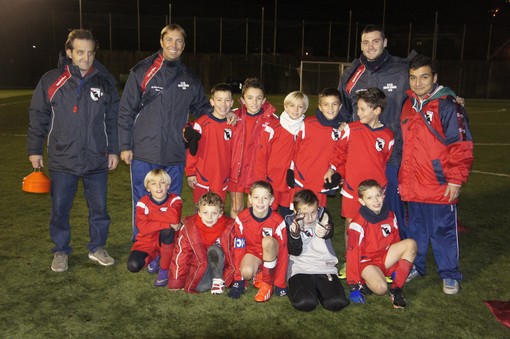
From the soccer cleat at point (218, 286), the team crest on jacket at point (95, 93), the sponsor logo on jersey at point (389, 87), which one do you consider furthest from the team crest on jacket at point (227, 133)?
the sponsor logo on jersey at point (389, 87)

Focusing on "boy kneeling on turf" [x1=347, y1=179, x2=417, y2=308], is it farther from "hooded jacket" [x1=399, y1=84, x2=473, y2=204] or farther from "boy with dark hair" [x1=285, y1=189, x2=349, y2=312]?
"hooded jacket" [x1=399, y1=84, x2=473, y2=204]

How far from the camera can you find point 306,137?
509 centimetres

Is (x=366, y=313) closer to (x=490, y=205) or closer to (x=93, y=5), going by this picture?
(x=490, y=205)

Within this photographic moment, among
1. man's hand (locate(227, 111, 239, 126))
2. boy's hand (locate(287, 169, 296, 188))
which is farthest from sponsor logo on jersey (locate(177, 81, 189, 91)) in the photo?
boy's hand (locate(287, 169, 296, 188))

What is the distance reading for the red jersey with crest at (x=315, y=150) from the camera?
5.04 meters

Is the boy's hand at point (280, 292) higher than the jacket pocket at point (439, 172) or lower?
lower

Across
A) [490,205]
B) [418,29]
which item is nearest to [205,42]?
[418,29]

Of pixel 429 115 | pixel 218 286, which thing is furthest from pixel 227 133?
pixel 429 115

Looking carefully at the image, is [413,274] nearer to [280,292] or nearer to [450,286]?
[450,286]

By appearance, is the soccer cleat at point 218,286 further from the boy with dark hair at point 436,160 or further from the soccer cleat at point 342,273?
the boy with dark hair at point 436,160

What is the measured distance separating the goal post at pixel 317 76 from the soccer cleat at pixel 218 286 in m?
26.8

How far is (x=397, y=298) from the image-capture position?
4211 mm

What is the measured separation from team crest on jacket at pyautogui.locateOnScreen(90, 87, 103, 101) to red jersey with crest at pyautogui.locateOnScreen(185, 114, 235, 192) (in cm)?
99

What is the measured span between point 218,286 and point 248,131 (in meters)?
1.72
